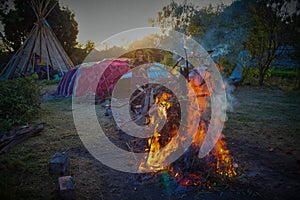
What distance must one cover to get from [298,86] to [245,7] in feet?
17.6

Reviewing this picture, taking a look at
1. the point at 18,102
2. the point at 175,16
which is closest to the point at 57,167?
the point at 18,102

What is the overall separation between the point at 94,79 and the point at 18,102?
4080 mm

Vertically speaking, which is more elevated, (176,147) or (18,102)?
(18,102)

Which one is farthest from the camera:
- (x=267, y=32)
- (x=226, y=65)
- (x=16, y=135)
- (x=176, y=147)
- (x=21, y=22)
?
(x=21, y=22)

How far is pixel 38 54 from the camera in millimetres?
12742

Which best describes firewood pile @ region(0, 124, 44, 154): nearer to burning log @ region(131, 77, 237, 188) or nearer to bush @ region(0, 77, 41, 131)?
bush @ region(0, 77, 41, 131)

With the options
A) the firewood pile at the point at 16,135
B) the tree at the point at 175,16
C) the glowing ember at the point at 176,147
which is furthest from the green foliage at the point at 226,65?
the firewood pile at the point at 16,135

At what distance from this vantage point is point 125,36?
32.8 meters

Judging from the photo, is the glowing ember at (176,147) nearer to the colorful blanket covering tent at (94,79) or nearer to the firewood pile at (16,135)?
the firewood pile at (16,135)

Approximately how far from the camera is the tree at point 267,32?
962 centimetres

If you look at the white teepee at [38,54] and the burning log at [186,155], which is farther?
the white teepee at [38,54]

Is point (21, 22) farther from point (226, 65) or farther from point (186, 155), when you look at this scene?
point (186, 155)

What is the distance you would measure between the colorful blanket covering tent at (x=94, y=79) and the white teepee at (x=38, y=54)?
514 cm

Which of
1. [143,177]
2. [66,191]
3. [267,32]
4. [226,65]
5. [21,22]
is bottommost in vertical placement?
[143,177]
